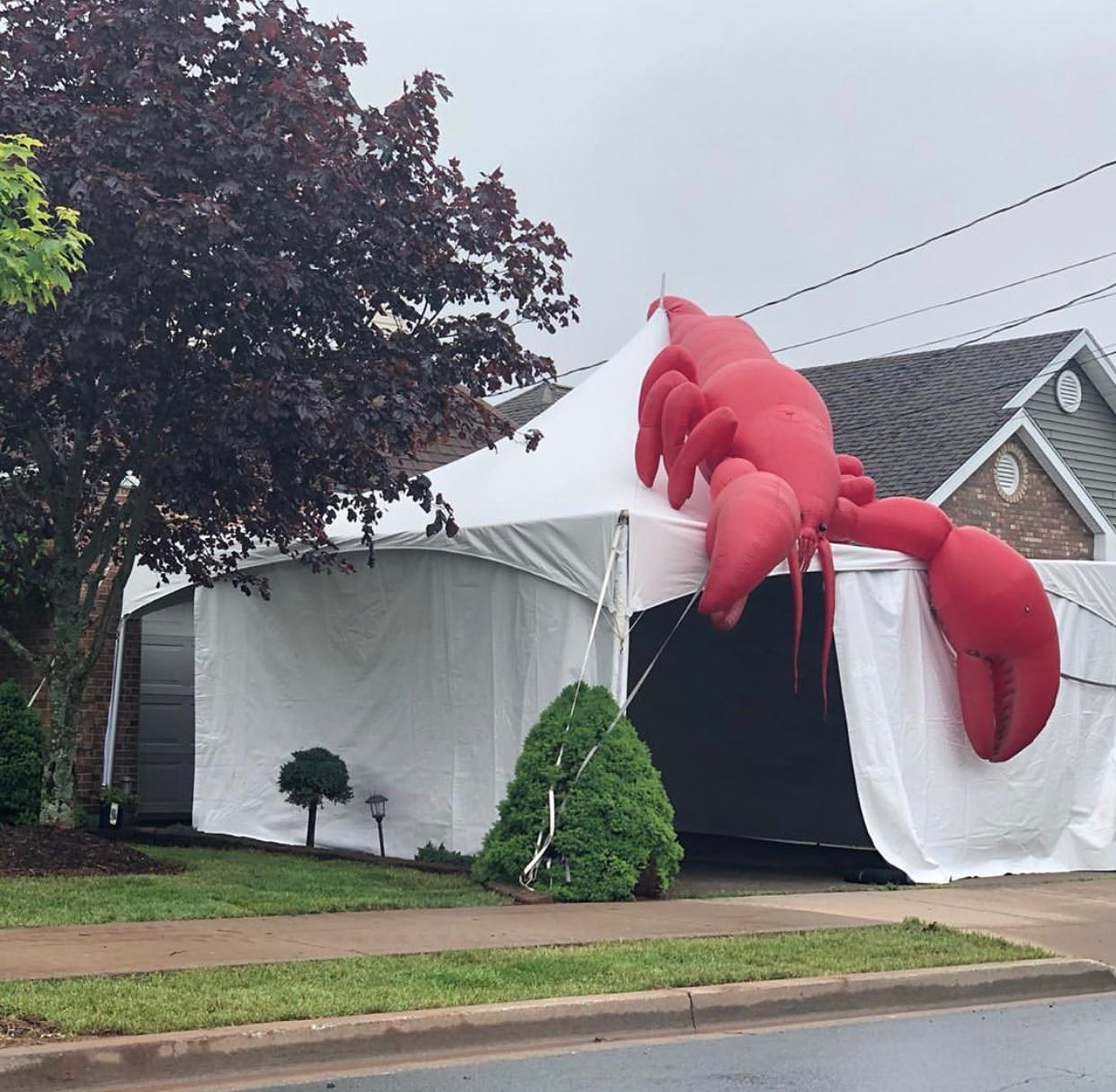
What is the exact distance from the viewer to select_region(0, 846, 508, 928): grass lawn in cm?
1007

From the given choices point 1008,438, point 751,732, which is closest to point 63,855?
point 751,732

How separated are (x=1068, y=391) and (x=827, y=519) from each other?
12.4 m

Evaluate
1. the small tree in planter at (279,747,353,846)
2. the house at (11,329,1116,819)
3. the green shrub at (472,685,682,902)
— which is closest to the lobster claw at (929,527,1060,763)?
the green shrub at (472,685,682,902)

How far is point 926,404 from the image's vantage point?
78.5 feet

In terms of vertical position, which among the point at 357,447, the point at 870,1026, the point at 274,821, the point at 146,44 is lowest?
the point at 870,1026

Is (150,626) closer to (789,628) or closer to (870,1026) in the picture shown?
(789,628)

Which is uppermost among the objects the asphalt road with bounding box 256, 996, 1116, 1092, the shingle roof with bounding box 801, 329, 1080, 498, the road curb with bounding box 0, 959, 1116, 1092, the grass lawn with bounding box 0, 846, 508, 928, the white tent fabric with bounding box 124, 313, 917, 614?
the shingle roof with bounding box 801, 329, 1080, 498

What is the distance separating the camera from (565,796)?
11852mm

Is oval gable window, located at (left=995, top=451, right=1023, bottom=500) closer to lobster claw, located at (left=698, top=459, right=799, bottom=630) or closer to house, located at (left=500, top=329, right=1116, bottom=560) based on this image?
house, located at (left=500, top=329, right=1116, bottom=560)

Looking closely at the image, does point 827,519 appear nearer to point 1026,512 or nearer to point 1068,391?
point 1026,512

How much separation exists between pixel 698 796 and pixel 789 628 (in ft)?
9.13

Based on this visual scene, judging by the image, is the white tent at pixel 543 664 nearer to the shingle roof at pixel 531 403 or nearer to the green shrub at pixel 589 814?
the green shrub at pixel 589 814

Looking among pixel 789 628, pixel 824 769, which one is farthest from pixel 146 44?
pixel 824 769

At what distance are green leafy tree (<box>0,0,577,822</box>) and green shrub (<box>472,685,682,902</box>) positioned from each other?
2.42 metres
